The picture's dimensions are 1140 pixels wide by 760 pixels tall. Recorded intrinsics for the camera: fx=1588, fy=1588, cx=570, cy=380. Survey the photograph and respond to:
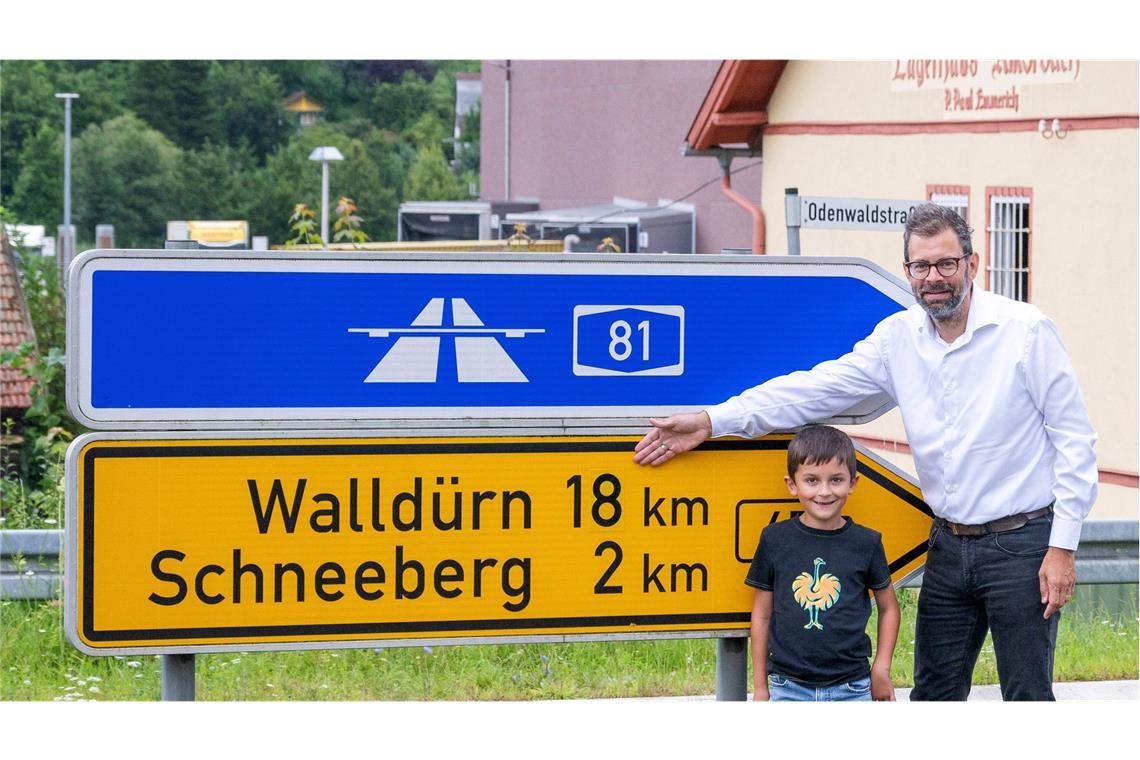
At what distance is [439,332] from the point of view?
385 centimetres

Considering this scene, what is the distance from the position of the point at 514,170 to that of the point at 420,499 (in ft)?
135

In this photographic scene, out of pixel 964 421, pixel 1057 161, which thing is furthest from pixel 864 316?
pixel 1057 161

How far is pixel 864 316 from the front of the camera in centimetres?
417

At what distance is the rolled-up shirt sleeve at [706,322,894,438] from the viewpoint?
4.00 metres

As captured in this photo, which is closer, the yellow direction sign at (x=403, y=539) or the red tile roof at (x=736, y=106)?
the yellow direction sign at (x=403, y=539)

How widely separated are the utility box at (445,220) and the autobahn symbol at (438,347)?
29660 mm

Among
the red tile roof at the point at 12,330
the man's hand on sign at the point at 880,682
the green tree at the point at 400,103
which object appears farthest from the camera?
the green tree at the point at 400,103

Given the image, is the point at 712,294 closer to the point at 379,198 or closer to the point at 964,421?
the point at 964,421

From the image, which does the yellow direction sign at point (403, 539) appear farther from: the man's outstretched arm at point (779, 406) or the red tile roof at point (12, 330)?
the red tile roof at point (12, 330)

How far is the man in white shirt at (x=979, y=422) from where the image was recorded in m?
4.03

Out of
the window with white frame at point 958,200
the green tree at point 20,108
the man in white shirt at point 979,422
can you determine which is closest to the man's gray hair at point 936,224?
the man in white shirt at point 979,422

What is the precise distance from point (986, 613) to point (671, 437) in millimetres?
1014

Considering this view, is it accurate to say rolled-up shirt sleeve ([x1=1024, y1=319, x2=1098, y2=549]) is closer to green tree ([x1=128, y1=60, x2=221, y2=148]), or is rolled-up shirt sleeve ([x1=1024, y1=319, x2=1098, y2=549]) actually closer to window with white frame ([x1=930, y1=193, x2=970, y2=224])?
window with white frame ([x1=930, y1=193, x2=970, y2=224])

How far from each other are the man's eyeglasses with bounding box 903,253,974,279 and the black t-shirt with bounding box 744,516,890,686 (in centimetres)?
71
